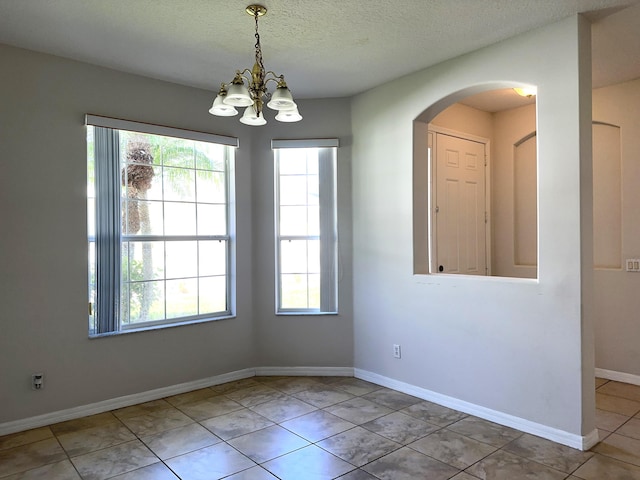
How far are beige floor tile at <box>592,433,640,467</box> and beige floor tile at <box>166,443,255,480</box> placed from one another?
85.6 inches

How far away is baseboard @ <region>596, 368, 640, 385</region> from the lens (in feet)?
12.8

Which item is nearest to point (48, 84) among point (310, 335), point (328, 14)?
point (328, 14)

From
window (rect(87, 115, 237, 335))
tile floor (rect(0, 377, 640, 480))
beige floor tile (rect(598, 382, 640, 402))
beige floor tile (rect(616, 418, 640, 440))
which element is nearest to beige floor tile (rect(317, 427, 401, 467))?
tile floor (rect(0, 377, 640, 480))

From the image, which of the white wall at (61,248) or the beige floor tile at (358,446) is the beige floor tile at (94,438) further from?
the beige floor tile at (358,446)

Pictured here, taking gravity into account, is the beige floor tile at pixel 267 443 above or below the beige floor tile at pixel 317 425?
below

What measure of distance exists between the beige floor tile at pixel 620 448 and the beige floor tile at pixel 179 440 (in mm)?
2456

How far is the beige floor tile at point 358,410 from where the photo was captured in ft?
10.6

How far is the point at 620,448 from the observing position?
8.98 feet

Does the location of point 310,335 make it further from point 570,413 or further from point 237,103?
point 237,103

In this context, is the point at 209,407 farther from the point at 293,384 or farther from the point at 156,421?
the point at 293,384

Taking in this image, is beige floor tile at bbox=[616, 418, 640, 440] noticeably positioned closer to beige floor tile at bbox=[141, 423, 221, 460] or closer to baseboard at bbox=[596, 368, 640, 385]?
baseboard at bbox=[596, 368, 640, 385]

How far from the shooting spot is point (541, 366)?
2912 mm

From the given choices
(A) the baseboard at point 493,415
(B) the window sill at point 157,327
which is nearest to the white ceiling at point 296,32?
(B) the window sill at point 157,327

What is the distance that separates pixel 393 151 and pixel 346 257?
1119 mm
